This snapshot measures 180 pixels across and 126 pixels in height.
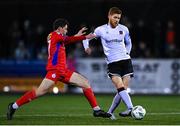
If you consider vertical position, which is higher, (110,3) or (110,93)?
(110,3)

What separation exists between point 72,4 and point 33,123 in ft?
56.8

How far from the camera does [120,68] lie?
14688 millimetres

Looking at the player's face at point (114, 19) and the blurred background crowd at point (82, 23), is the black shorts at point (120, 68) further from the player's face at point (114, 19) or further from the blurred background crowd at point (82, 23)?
the blurred background crowd at point (82, 23)

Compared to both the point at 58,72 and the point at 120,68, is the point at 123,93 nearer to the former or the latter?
the point at 120,68

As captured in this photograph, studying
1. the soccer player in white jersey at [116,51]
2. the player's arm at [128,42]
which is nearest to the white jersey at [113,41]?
the soccer player in white jersey at [116,51]

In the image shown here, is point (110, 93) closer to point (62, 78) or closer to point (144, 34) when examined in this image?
point (144, 34)

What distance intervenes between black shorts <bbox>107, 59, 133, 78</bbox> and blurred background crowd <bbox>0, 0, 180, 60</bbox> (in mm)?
12524

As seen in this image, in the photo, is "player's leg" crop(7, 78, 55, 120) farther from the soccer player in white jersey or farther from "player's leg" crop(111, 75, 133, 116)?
"player's leg" crop(111, 75, 133, 116)

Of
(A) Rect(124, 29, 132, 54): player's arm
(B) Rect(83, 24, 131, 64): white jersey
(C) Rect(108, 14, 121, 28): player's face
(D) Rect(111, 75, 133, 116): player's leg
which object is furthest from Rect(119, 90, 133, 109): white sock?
(C) Rect(108, 14, 121, 28): player's face

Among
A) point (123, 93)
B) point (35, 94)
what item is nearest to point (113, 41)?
point (123, 93)

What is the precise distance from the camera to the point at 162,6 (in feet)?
95.3

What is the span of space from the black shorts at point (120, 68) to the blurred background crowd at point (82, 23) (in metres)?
12.5

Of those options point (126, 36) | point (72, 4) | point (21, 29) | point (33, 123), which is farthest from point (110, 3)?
point (33, 123)

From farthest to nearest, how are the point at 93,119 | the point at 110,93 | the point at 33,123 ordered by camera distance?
1. the point at 110,93
2. the point at 93,119
3. the point at 33,123
